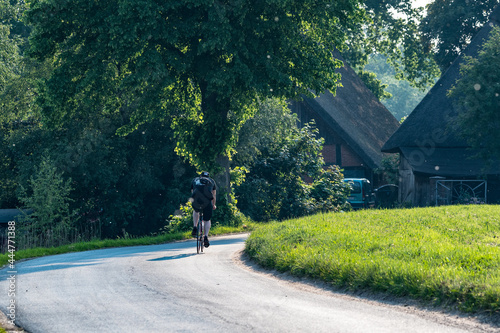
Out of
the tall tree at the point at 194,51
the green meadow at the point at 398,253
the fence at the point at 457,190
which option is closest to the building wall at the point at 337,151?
the fence at the point at 457,190

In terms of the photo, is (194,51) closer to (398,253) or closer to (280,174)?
(280,174)

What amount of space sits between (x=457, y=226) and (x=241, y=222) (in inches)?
432

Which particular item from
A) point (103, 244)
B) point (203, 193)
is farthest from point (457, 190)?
point (203, 193)

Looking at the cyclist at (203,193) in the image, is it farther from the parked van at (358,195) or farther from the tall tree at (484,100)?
the parked van at (358,195)

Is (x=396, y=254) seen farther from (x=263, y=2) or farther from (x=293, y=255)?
(x=263, y=2)

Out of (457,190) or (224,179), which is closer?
(224,179)

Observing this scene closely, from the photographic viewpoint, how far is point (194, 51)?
21.5 meters

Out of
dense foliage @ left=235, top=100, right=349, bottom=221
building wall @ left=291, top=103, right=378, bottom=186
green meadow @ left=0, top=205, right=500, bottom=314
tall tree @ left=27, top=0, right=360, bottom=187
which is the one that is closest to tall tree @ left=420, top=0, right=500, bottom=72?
building wall @ left=291, top=103, right=378, bottom=186

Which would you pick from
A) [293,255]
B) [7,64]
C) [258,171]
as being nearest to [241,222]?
[258,171]

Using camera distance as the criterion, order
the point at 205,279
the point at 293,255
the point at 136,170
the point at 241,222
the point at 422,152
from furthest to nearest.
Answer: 1. the point at 422,152
2. the point at 136,170
3. the point at 241,222
4. the point at 293,255
5. the point at 205,279

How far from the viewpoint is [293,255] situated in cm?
1136

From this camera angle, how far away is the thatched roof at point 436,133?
35531 mm

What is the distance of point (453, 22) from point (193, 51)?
25.4 m

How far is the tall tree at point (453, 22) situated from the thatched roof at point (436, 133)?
2441 millimetres
